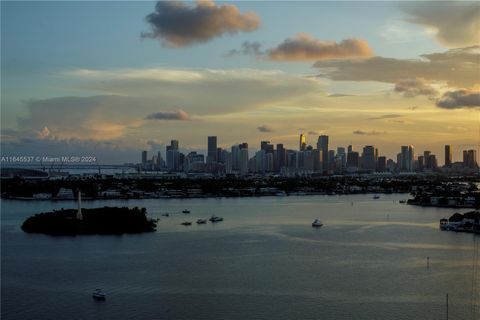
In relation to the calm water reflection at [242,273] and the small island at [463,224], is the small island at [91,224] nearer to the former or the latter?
the calm water reflection at [242,273]

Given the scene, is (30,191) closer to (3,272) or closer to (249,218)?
(249,218)

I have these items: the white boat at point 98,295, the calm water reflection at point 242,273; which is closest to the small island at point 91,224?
the calm water reflection at point 242,273

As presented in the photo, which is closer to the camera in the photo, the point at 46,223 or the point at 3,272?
the point at 3,272

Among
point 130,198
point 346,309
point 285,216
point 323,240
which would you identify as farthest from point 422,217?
point 130,198

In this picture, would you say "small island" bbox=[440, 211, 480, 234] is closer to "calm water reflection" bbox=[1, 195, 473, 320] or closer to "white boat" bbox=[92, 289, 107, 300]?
"calm water reflection" bbox=[1, 195, 473, 320]

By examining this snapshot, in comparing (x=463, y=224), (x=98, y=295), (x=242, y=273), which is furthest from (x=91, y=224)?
(x=463, y=224)

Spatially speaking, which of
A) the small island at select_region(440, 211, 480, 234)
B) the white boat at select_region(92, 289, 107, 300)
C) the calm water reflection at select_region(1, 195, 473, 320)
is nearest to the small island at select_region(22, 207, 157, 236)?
the calm water reflection at select_region(1, 195, 473, 320)
